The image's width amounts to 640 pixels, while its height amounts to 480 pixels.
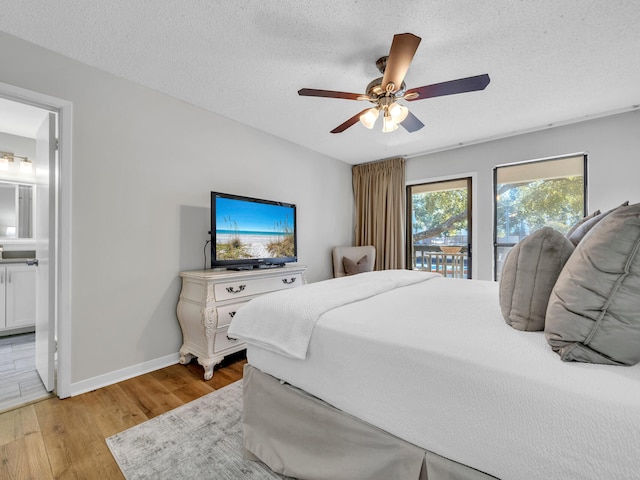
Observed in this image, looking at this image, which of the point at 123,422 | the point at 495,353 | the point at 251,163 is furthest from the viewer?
the point at 251,163

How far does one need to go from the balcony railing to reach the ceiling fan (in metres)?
2.42

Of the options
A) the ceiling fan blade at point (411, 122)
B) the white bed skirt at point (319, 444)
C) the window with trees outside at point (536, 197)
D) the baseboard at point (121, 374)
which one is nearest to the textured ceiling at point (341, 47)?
the ceiling fan blade at point (411, 122)

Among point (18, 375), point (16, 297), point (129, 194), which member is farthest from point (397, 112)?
point (16, 297)

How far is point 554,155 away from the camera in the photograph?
127 inches

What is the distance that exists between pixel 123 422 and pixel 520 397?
211cm

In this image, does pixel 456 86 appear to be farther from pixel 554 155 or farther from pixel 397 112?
pixel 554 155

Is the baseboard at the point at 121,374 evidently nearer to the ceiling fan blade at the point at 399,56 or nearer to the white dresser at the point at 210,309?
the white dresser at the point at 210,309

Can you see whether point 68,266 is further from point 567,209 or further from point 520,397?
point 567,209

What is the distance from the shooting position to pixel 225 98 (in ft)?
8.50

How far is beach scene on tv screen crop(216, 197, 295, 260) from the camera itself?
8.69ft

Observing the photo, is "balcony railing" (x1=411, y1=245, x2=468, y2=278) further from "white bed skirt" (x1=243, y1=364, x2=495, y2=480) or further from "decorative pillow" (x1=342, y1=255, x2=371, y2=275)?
"white bed skirt" (x1=243, y1=364, x2=495, y2=480)

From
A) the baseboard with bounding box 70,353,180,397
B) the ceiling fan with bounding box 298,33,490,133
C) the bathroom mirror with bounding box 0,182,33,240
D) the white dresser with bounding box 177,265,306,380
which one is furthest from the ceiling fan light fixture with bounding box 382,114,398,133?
the bathroom mirror with bounding box 0,182,33,240

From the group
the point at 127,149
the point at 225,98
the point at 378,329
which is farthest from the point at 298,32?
the point at 378,329

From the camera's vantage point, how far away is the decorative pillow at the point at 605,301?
0.74m
